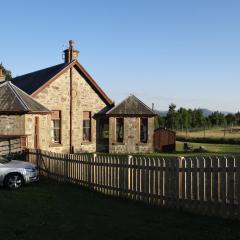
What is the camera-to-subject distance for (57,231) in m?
8.28

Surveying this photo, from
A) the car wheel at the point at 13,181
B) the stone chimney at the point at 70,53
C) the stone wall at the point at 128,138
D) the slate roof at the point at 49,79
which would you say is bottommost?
the car wheel at the point at 13,181

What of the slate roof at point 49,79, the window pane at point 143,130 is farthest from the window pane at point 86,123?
the window pane at point 143,130

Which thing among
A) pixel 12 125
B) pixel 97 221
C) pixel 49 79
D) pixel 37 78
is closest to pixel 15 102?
pixel 12 125

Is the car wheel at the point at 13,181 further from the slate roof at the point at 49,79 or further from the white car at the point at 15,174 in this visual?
the slate roof at the point at 49,79

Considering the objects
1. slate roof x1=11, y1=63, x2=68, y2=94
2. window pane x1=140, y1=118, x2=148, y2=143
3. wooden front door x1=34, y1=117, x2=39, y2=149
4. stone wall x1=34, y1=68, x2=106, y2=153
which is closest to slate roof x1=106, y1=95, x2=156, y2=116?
window pane x1=140, y1=118, x2=148, y2=143

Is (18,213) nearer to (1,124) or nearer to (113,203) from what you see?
(113,203)

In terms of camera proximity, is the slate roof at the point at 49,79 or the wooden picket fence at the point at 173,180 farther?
the slate roof at the point at 49,79

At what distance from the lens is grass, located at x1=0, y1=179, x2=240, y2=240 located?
796 cm

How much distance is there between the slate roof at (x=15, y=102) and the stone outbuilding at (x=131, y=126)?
818cm

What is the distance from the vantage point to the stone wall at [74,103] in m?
28.9

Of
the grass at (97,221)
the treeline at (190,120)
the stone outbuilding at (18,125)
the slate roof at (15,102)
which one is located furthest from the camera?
the treeline at (190,120)

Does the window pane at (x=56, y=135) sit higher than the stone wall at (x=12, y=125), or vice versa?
the stone wall at (x=12, y=125)

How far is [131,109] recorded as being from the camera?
104 feet

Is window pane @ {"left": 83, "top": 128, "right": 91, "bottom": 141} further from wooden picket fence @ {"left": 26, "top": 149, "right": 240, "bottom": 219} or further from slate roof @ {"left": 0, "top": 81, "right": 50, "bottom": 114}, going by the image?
wooden picket fence @ {"left": 26, "top": 149, "right": 240, "bottom": 219}
